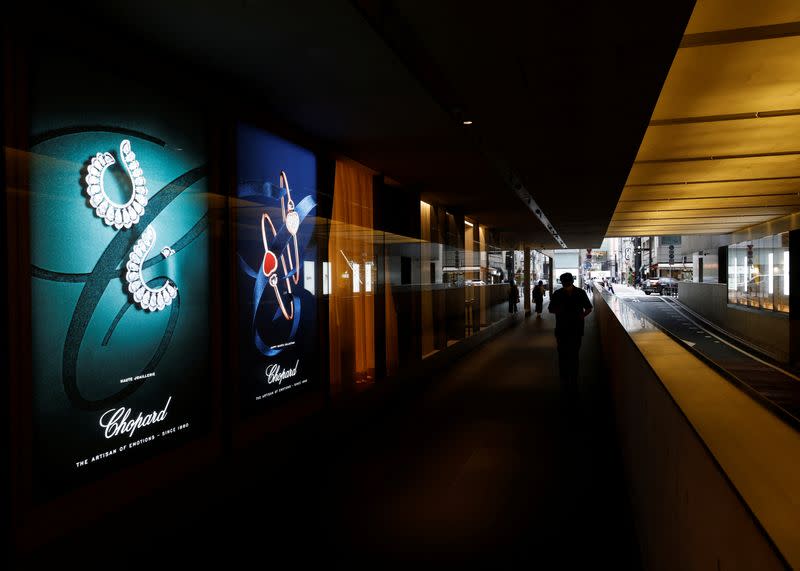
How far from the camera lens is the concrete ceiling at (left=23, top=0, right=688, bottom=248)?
280cm

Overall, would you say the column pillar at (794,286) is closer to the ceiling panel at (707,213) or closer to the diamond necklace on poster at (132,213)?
the ceiling panel at (707,213)

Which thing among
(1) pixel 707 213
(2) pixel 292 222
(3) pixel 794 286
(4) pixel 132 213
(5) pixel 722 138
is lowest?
(3) pixel 794 286

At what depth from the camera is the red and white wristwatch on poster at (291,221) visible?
476 cm

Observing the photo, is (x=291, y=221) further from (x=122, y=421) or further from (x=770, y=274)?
(x=770, y=274)

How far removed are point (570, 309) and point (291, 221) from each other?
3.68 meters

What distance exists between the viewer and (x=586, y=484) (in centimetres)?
413

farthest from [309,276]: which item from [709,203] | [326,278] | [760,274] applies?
[709,203]

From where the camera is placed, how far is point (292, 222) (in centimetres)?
488

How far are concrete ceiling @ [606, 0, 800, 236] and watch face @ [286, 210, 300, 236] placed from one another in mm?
3716

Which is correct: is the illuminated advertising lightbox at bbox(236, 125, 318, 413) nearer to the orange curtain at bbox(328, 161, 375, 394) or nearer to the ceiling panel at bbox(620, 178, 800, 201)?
the orange curtain at bbox(328, 161, 375, 394)

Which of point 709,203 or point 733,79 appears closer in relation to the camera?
point 733,79

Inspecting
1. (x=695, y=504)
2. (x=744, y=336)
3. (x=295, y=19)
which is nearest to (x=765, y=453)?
→ (x=695, y=504)

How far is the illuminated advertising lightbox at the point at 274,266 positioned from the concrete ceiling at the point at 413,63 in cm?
35

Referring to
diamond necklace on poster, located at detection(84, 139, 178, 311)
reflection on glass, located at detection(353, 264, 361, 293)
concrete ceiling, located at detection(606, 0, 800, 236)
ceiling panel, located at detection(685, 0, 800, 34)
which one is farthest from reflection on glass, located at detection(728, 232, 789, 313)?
diamond necklace on poster, located at detection(84, 139, 178, 311)
